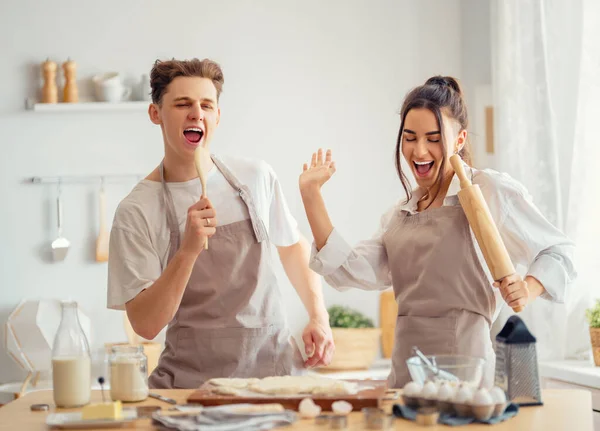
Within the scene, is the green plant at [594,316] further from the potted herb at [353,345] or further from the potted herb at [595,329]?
the potted herb at [353,345]

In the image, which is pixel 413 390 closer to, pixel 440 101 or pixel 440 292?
pixel 440 292

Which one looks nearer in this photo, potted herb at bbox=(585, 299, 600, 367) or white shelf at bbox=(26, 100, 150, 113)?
potted herb at bbox=(585, 299, 600, 367)

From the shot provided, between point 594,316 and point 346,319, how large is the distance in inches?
51.4

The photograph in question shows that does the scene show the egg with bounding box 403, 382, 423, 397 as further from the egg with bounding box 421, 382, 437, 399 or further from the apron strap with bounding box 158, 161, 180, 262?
the apron strap with bounding box 158, 161, 180, 262

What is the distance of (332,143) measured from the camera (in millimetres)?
4566

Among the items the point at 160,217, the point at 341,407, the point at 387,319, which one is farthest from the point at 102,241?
the point at 341,407

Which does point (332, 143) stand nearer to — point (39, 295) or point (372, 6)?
point (372, 6)

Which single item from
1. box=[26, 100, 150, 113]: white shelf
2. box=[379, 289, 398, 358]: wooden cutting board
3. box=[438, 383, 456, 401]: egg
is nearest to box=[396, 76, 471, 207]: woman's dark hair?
box=[438, 383, 456, 401]: egg

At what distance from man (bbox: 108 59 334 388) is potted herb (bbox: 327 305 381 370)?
71.5 inches

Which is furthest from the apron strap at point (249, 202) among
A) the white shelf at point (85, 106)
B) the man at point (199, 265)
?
the white shelf at point (85, 106)

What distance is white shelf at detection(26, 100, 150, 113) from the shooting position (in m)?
4.29

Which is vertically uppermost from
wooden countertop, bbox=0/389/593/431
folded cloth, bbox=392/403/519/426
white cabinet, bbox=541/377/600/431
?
folded cloth, bbox=392/403/519/426

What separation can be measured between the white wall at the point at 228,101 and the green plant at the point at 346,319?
4.8 inches

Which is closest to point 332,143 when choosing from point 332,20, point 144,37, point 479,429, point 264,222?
point 332,20
